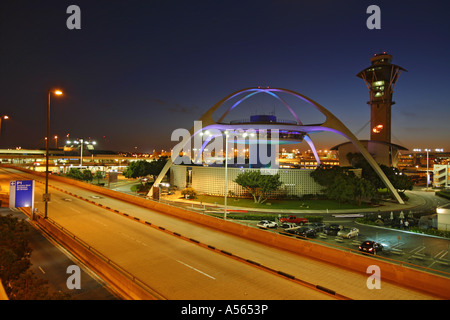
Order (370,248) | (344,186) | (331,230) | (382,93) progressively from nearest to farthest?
(370,248)
(331,230)
(344,186)
(382,93)

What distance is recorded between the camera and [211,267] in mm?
13781

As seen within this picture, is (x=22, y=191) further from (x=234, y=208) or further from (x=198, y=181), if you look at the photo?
(x=198, y=181)

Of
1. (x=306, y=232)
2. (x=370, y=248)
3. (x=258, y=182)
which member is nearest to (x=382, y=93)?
(x=258, y=182)

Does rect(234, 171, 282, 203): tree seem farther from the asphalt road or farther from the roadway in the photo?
the asphalt road

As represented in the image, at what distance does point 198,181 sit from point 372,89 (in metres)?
101

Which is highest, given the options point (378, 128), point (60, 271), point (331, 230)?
point (378, 128)

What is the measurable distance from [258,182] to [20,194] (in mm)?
32888

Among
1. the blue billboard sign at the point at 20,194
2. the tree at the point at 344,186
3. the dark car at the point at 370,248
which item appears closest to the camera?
the dark car at the point at 370,248

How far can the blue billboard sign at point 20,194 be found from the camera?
944 inches

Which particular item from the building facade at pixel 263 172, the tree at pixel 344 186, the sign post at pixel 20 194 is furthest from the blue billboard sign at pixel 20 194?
the tree at pixel 344 186

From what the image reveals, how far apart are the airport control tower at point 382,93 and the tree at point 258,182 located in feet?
300

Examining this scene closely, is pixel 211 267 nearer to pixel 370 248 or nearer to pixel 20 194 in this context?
pixel 370 248

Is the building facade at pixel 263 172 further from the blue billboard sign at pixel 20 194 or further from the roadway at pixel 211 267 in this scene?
the blue billboard sign at pixel 20 194

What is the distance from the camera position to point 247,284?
11906 mm
